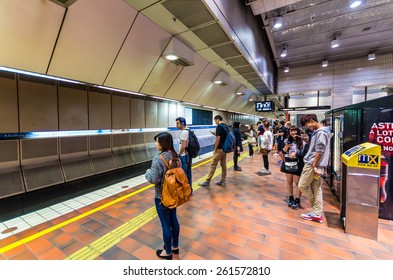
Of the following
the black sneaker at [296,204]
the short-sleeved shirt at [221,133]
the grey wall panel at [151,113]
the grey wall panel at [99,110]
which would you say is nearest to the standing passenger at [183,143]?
the short-sleeved shirt at [221,133]

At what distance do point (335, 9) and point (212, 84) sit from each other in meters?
4.70

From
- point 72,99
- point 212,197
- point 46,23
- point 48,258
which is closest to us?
point 48,258

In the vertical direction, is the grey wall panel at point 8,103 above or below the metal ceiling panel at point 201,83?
below

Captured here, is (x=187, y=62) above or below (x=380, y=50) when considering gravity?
below

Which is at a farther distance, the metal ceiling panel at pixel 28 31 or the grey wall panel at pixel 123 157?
the grey wall panel at pixel 123 157

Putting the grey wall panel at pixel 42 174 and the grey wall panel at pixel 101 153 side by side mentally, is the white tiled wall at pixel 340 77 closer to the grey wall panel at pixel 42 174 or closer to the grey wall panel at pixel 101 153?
the grey wall panel at pixel 101 153

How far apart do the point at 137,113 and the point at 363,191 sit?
19.4ft

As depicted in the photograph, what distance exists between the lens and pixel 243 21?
4895 millimetres

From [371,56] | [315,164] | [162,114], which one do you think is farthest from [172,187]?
[371,56]

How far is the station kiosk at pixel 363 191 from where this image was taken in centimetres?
224

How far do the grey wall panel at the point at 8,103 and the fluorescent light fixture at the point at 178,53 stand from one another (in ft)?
10.4

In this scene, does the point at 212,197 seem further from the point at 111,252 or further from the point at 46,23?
the point at 46,23

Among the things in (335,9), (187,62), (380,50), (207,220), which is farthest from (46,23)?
(380,50)

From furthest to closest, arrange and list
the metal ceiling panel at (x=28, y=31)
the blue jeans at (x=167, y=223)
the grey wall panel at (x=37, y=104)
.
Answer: the grey wall panel at (x=37, y=104) → the metal ceiling panel at (x=28, y=31) → the blue jeans at (x=167, y=223)
